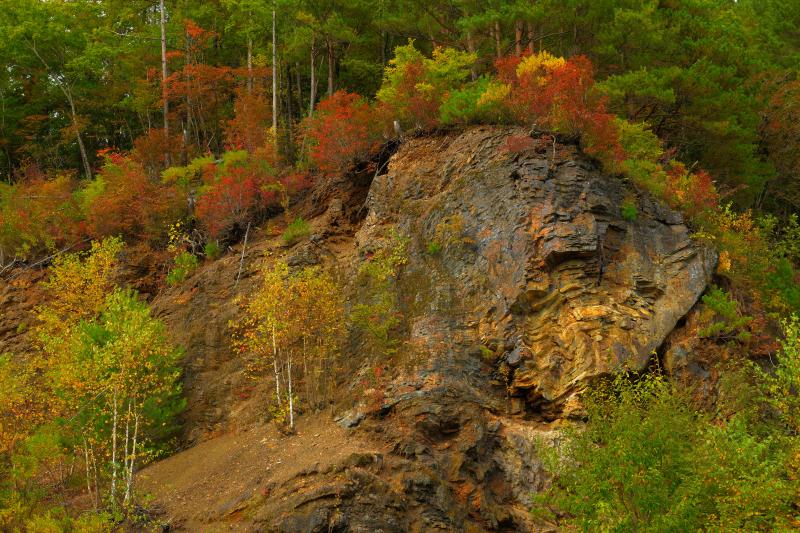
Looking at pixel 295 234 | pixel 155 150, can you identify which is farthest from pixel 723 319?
pixel 155 150

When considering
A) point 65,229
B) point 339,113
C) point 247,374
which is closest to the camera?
point 247,374

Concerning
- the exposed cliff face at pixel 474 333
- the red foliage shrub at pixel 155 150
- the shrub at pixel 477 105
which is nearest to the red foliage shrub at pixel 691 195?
the exposed cliff face at pixel 474 333

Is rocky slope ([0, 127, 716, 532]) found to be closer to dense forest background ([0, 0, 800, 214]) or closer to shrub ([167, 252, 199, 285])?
shrub ([167, 252, 199, 285])

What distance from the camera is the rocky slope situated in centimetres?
1560

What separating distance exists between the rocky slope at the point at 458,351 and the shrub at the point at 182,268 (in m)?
2.15

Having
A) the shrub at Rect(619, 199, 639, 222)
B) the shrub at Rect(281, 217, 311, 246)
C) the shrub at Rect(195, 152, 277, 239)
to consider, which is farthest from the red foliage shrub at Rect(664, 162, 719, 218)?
the shrub at Rect(195, 152, 277, 239)

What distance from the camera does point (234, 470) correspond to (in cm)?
1741

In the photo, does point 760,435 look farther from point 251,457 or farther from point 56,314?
point 56,314

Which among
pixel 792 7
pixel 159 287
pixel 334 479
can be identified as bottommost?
pixel 159 287

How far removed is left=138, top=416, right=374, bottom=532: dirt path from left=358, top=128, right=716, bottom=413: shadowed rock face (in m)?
3.75

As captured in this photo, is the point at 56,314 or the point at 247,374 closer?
the point at 247,374

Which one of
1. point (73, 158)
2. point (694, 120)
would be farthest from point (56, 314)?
point (694, 120)

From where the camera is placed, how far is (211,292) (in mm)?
23781

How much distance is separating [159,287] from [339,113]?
30.8 feet
